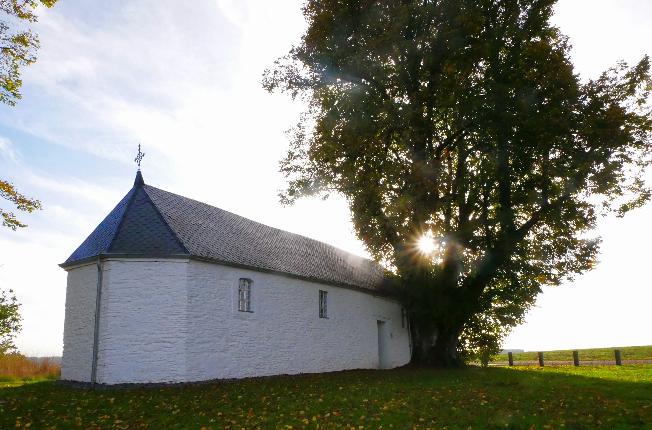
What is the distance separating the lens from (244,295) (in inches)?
792

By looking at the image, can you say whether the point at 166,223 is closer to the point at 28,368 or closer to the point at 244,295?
the point at 244,295

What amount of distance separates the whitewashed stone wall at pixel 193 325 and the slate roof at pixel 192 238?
451 millimetres

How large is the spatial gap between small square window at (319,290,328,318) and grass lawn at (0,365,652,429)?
21.7 ft

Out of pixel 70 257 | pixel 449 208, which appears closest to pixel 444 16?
pixel 449 208

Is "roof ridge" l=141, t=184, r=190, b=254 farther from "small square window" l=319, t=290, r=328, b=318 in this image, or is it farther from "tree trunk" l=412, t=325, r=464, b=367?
"tree trunk" l=412, t=325, r=464, b=367

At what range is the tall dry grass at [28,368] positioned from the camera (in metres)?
21.9

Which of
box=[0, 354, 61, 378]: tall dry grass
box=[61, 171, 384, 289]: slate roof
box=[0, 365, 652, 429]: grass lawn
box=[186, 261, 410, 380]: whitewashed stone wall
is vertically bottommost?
box=[0, 365, 652, 429]: grass lawn

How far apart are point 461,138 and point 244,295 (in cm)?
1145

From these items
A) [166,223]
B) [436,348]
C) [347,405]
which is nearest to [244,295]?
[166,223]

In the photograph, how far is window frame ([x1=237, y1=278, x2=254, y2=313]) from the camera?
19.9m

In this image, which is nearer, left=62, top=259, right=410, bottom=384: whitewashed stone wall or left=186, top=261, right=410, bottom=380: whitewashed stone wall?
left=62, top=259, right=410, bottom=384: whitewashed stone wall

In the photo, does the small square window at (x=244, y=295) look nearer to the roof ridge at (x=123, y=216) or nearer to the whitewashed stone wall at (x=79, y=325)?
the roof ridge at (x=123, y=216)

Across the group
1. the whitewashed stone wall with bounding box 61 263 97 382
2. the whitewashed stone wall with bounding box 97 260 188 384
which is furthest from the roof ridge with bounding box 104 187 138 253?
the whitewashed stone wall with bounding box 61 263 97 382

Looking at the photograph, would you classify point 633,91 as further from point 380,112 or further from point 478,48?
point 380,112
